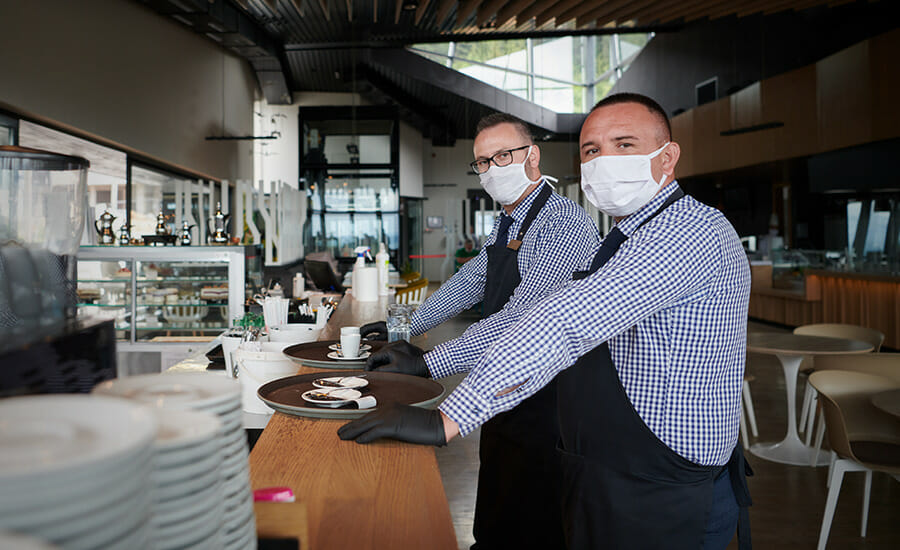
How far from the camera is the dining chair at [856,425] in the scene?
2861 millimetres

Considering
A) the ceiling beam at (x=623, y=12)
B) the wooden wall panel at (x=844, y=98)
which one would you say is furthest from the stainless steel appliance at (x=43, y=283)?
the wooden wall panel at (x=844, y=98)

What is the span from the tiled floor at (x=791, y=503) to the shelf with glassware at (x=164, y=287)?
1786 mm

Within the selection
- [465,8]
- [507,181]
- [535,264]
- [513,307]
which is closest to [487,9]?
[465,8]

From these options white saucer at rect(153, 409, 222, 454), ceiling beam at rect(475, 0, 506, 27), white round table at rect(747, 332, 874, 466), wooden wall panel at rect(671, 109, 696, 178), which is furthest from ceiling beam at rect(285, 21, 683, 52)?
white saucer at rect(153, 409, 222, 454)

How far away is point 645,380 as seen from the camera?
139 cm

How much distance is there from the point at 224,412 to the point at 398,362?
1.09m

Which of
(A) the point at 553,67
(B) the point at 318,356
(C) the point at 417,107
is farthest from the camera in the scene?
(A) the point at 553,67

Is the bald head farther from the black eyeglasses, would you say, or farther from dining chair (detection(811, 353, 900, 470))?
dining chair (detection(811, 353, 900, 470))

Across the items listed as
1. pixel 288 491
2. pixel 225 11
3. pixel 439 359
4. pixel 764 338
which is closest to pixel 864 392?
pixel 764 338

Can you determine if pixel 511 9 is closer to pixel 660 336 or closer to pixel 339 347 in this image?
pixel 339 347

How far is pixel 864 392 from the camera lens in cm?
313

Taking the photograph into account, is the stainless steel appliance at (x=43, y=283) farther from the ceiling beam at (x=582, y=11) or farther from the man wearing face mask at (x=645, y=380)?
the ceiling beam at (x=582, y=11)

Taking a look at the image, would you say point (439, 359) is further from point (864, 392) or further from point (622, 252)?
point (864, 392)

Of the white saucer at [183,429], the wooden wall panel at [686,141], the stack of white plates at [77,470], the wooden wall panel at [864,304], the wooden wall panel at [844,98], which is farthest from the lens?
the wooden wall panel at [686,141]
